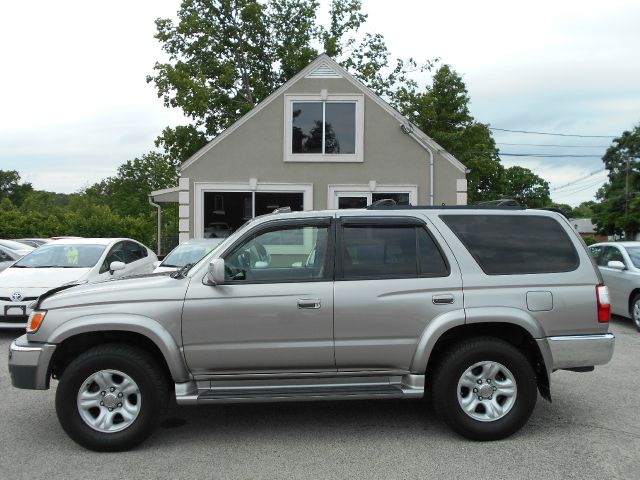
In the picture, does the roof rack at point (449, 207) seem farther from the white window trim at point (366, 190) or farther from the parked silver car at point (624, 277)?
the white window trim at point (366, 190)

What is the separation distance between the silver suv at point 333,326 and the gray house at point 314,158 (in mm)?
11465

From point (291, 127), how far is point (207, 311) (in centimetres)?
1248

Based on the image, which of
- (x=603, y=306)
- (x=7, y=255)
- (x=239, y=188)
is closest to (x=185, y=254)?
(x=7, y=255)

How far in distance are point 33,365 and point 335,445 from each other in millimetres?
2394

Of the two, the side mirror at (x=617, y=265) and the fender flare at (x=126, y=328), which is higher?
the side mirror at (x=617, y=265)

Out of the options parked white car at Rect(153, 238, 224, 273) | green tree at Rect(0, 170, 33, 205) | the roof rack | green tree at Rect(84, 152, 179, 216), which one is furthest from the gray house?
green tree at Rect(0, 170, 33, 205)

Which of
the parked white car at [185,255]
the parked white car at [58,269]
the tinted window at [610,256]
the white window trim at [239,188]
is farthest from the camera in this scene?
the white window trim at [239,188]

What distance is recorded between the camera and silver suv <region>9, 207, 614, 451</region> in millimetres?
4250

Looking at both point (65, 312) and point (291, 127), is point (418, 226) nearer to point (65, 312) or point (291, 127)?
point (65, 312)

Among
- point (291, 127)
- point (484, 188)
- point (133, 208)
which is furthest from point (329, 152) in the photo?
point (133, 208)

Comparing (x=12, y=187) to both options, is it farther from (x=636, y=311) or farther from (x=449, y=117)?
(x=636, y=311)

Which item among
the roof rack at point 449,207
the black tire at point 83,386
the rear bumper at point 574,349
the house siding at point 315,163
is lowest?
the black tire at point 83,386

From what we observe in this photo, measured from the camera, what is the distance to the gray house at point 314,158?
52.6 ft

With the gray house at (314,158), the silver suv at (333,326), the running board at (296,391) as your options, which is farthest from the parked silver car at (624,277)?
the running board at (296,391)
